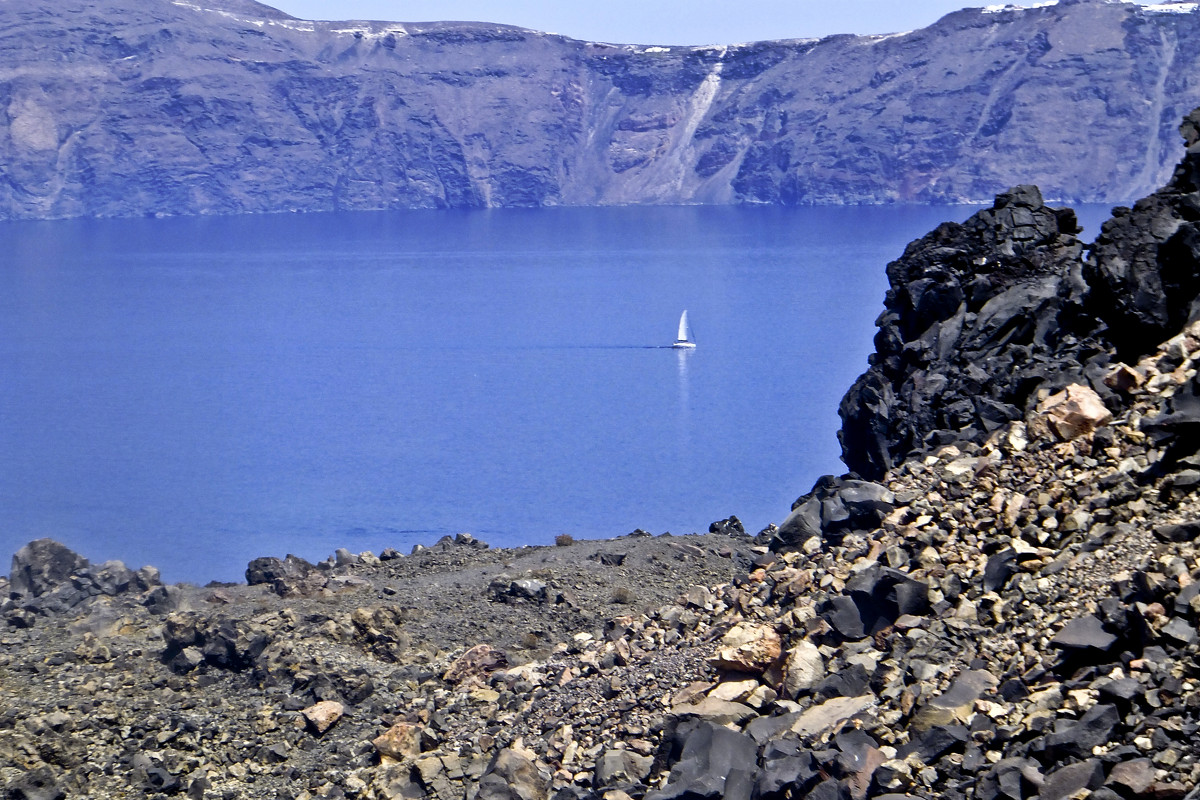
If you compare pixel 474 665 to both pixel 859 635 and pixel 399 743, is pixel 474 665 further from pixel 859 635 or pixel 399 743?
pixel 859 635

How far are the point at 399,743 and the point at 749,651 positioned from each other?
11.7 ft

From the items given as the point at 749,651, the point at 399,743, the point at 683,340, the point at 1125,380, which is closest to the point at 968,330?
the point at 1125,380

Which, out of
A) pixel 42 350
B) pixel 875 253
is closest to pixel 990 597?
pixel 42 350

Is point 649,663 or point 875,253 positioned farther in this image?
point 875,253

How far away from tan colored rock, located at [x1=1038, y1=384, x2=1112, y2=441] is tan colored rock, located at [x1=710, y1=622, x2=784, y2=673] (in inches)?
124

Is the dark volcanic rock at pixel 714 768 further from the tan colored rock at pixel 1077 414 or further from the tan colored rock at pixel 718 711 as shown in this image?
the tan colored rock at pixel 1077 414

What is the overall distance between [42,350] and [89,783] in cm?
7537

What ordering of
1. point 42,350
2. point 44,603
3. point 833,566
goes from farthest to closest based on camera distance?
point 42,350, point 44,603, point 833,566

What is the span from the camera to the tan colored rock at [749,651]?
11.3m

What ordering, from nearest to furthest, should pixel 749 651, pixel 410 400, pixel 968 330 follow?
pixel 749 651 < pixel 968 330 < pixel 410 400

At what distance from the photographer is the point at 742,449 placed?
4897 cm

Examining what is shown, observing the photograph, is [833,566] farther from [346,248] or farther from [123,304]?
[346,248]

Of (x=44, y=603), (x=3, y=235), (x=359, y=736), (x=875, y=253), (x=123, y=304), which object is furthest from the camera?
(x=3, y=235)

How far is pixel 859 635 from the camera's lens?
36.5ft
